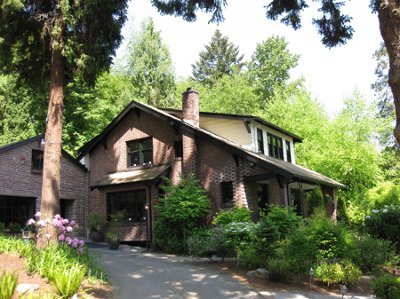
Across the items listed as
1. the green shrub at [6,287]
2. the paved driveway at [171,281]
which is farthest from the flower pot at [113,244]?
the green shrub at [6,287]

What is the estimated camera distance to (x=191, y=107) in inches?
808

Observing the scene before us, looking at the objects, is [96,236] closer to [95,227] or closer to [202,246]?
[95,227]

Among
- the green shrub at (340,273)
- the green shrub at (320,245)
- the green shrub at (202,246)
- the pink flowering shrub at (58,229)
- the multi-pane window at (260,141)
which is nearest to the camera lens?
the green shrub at (340,273)

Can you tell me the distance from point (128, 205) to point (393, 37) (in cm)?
1677

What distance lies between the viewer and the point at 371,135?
29594 millimetres

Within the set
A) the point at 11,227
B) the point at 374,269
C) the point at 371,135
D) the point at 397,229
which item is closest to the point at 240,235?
the point at 374,269

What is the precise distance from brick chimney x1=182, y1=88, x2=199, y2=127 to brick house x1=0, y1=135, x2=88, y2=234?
747 cm

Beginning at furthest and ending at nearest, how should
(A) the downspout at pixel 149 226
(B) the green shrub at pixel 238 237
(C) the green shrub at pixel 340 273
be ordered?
(A) the downspout at pixel 149 226, (B) the green shrub at pixel 238 237, (C) the green shrub at pixel 340 273

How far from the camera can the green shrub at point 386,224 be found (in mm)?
14648

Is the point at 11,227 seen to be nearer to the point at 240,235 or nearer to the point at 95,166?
the point at 95,166

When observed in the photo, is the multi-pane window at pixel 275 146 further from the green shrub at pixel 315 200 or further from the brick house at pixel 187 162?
the green shrub at pixel 315 200

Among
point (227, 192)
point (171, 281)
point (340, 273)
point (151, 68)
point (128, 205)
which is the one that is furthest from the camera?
point (151, 68)

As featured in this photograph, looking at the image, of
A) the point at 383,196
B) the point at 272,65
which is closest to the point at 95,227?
the point at 383,196

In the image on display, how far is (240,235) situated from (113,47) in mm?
7894
